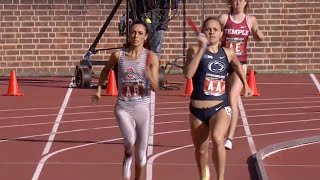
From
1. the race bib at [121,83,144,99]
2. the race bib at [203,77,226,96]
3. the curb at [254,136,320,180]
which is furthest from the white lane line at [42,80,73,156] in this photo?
the race bib at [203,77,226,96]

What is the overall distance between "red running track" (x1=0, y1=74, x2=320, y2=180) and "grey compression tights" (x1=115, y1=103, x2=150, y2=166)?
119cm

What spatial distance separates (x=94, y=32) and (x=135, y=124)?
13.3 m

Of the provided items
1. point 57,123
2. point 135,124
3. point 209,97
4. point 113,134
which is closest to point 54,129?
point 57,123

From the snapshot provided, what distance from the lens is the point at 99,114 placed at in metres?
16.0

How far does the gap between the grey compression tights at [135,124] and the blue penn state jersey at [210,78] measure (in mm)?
544

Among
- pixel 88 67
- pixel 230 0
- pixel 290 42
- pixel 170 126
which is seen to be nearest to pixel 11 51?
pixel 88 67

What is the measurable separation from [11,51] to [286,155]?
1160 cm

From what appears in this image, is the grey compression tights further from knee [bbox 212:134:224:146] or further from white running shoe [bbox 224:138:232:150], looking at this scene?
white running shoe [bbox 224:138:232:150]

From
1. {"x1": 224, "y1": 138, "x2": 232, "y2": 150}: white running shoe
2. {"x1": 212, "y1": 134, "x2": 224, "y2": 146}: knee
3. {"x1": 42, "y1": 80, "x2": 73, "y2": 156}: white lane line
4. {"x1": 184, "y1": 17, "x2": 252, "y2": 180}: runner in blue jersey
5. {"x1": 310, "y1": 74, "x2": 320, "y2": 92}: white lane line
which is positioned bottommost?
{"x1": 310, "y1": 74, "x2": 320, "y2": 92}: white lane line

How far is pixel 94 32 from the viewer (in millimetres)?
22594

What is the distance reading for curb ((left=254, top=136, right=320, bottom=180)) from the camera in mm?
10387

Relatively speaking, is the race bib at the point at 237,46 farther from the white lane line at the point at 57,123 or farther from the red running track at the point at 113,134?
the white lane line at the point at 57,123

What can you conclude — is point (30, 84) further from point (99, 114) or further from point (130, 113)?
point (130, 113)

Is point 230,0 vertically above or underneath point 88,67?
above
